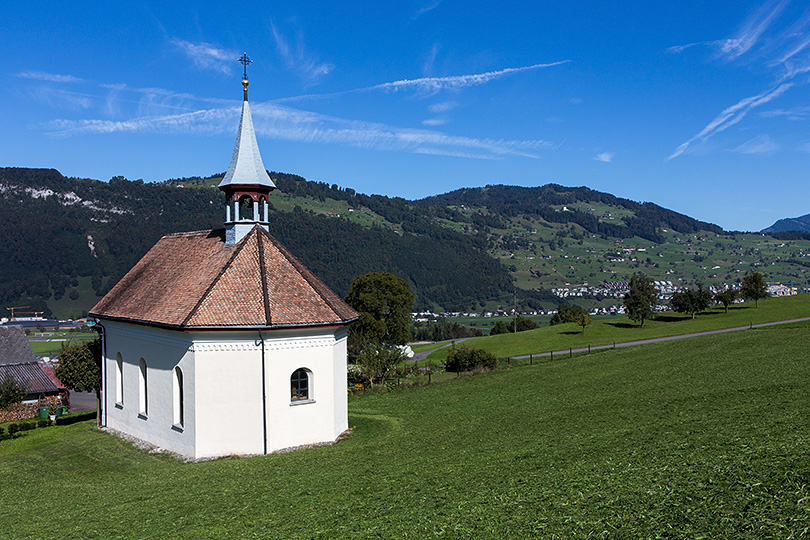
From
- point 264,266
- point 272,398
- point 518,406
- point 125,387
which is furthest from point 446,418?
point 125,387

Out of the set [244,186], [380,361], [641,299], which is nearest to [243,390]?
[244,186]

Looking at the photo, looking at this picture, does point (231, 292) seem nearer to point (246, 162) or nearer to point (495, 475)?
point (246, 162)

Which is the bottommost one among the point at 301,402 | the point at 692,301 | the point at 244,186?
the point at 301,402

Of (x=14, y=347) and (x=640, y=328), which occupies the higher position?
(x=14, y=347)

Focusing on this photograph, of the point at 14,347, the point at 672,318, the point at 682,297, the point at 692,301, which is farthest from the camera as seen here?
the point at 672,318

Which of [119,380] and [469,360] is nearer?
[119,380]

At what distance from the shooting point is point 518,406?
27766 mm

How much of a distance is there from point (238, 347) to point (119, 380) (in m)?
9.22

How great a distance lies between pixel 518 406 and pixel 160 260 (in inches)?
727

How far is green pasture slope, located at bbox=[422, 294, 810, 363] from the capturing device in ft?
209

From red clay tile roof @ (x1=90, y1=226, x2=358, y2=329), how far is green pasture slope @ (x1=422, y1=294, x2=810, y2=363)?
40.5 m

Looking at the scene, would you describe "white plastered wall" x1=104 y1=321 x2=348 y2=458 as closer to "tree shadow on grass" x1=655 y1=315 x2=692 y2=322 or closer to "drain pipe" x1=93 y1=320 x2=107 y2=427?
"drain pipe" x1=93 y1=320 x2=107 y2=427

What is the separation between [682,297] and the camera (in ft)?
250

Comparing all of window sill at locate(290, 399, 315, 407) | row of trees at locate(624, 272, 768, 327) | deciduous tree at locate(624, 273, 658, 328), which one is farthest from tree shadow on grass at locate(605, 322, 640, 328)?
window sill at locate(290, 399, 315, 407)
